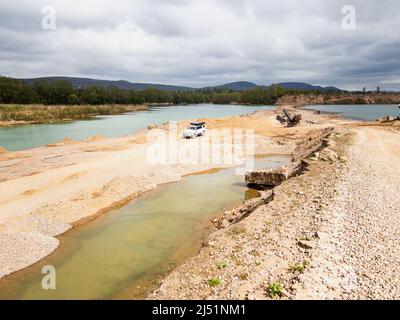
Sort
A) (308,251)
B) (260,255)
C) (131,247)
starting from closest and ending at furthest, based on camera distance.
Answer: (308,251) → (260,255) → (131,247)

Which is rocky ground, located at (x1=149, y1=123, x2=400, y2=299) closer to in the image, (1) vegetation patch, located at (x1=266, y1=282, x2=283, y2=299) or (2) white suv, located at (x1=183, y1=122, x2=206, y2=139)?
(1) vegetation patch, located at (x1=266, y1=282, x2=283, y2=299)

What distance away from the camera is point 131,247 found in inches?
623

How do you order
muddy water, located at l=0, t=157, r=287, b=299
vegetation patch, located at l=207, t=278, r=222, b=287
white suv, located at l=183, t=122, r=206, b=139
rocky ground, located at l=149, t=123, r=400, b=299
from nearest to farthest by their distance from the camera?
rocky ground, located at l=149, t=123, r=400, b=299 → vegetation patch, located at l=207, t=278, r=222, b=287 → muddy water, located at l=0, t=157, r=287, b=299 → white suv, located at l=183, t=122, r=206, b=139

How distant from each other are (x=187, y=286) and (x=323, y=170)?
50.6 ft

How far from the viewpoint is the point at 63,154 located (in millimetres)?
37125

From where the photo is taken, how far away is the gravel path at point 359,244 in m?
9.23

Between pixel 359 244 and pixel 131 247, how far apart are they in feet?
33.6

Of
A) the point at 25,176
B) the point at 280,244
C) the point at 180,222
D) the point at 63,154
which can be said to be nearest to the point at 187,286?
the point at 280,244

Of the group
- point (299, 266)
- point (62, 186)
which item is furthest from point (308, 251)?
point (62, 186)

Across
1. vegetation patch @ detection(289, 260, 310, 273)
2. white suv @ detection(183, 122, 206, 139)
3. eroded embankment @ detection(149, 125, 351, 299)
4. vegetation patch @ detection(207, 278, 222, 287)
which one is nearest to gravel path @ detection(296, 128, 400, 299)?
vegetation patch @ detection(289, 260, 310, 273)

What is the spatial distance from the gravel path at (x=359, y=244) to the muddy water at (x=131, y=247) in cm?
613

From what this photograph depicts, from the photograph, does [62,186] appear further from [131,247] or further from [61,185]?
[131,247]

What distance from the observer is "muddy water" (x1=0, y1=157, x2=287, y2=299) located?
1223 centimetres

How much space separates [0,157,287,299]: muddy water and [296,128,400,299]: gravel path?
6.13 meters
